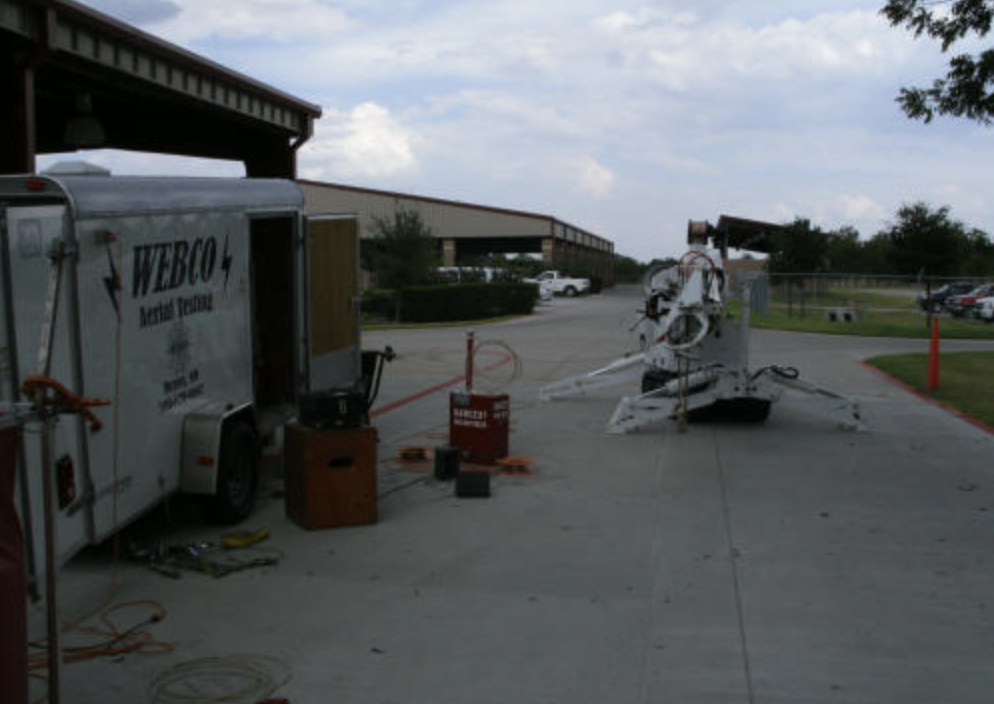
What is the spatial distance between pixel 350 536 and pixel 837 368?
14.8 meters

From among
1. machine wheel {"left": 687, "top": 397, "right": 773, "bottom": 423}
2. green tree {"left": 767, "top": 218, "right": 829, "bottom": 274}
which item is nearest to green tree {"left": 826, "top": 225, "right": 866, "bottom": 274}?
green tree {"left": 767, "top": 218, "right": 829, "bottom": 274}

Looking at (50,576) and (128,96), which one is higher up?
(128,96)

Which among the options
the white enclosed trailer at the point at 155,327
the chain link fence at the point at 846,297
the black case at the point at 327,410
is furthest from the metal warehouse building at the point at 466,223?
the black case at the point at 327,410

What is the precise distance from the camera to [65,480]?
565cm

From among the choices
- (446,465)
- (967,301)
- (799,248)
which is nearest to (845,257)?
(799,248)

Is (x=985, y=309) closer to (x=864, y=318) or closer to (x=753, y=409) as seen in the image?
(x=864, y=318)

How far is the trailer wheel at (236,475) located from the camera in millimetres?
7547

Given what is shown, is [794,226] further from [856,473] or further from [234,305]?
[234,305]

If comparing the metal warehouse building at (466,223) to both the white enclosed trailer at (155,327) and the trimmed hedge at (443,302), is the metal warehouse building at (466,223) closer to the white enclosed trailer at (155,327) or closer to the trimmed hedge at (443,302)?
the trimmed hedge at (443,302)

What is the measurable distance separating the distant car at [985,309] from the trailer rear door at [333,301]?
31235mm

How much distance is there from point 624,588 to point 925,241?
37.2m

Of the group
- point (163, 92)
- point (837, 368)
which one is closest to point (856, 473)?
point (163, 92)

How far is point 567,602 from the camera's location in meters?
5.94

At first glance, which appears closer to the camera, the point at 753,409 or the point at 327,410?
the point at 327,410
